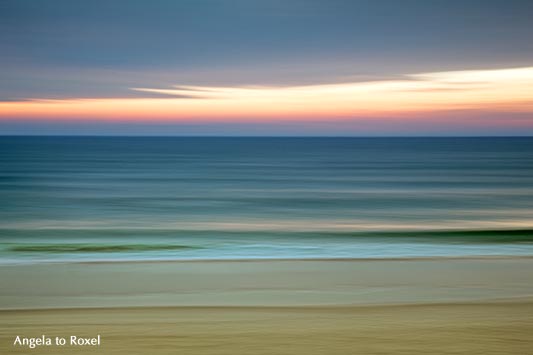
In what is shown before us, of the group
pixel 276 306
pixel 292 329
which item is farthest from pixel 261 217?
pixel 292 329

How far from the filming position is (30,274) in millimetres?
9695

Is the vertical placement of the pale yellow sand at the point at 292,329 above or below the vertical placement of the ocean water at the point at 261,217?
below

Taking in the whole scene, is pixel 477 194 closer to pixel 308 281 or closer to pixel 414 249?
pixel 414 249

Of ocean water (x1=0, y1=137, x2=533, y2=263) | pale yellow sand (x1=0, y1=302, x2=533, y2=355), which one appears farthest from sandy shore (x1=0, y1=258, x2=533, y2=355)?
ocean water (x1=0, y1=137, x2=533, y2=263)

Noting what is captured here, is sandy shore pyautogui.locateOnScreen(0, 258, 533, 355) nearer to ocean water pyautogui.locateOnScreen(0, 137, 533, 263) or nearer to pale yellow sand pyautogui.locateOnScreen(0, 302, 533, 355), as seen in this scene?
pale yellow sand pyautogui.locateOnScreen(0, 302, 533, 355)

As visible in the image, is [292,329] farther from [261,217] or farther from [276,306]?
[261,217]

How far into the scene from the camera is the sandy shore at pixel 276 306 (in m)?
5.46

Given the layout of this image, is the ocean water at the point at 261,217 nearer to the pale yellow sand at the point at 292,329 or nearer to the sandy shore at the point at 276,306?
the sandy shore at the point at 276,306

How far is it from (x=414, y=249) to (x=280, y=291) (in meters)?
7.14

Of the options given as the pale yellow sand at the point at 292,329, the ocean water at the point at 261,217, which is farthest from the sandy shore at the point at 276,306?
the ocean water at the point at 261,217

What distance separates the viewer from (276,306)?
718 cm

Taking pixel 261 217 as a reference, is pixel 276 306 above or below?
below

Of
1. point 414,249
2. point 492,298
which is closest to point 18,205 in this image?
point 414,249

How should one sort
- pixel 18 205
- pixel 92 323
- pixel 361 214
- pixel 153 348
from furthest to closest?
pixel 18 205 → pixel 361 214 → pixel 92 323 → pixel 153 348
